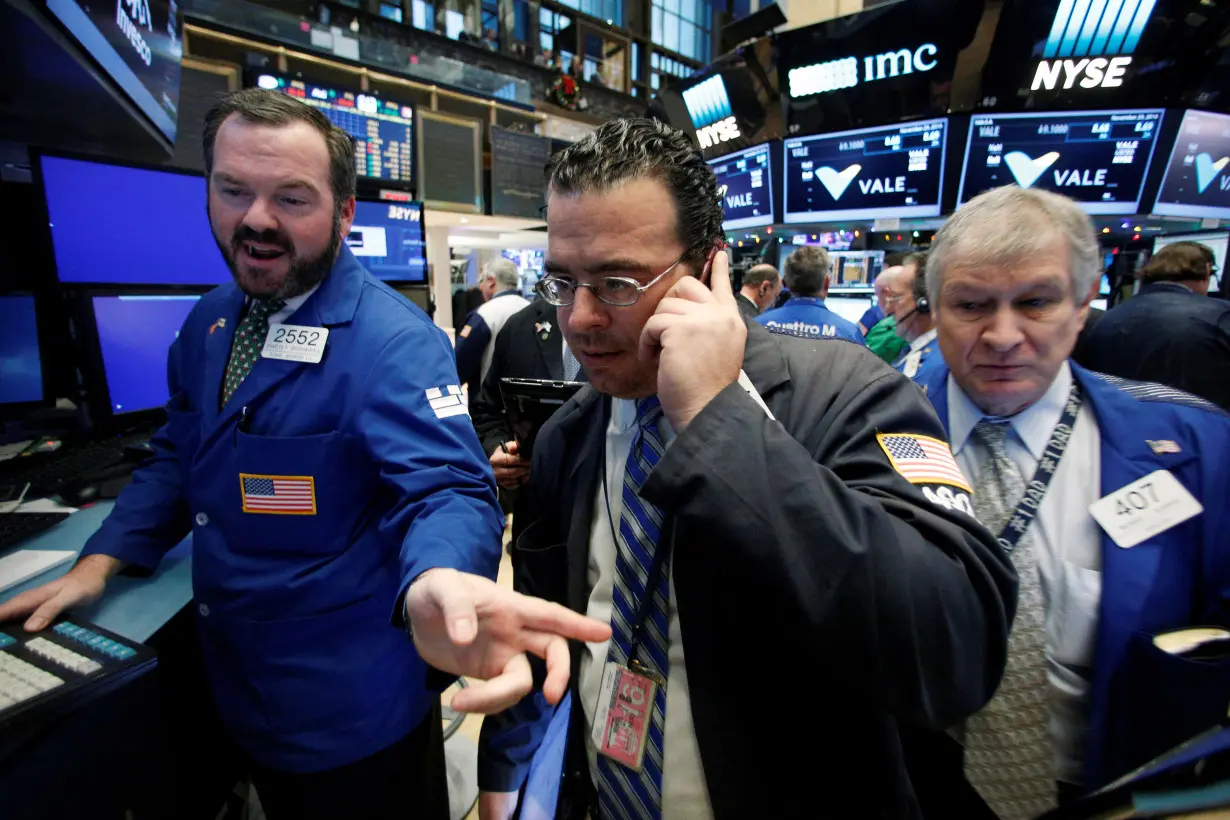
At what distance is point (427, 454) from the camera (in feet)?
3.74

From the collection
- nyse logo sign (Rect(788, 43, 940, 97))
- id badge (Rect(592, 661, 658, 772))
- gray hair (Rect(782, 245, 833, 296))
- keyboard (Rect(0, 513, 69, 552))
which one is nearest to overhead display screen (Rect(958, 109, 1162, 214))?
nyse logo sign (Rect(788, 43, 940, 97))

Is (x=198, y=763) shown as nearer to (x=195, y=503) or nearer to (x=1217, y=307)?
(x=195, y=503)

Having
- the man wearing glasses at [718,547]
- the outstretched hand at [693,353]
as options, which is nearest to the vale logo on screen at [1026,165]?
the man wearing glasses at [718,547]

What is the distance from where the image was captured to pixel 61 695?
85 centimetres

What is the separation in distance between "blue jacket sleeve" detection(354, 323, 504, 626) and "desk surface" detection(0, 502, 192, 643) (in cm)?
58

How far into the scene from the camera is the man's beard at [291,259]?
1236 millimetres

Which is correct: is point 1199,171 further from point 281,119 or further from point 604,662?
point 281,119

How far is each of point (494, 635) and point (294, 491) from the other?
27.3 inches

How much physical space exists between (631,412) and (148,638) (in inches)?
43.7

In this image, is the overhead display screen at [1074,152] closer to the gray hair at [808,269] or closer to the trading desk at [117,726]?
the gray hair at [808,269]

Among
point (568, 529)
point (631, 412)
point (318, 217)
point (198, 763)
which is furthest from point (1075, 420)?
point (198, 763)

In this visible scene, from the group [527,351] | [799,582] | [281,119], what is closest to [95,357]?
[281,119]

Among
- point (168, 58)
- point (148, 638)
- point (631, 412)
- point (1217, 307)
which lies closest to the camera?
point (631, 412)

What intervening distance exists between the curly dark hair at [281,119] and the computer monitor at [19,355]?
1.29m
